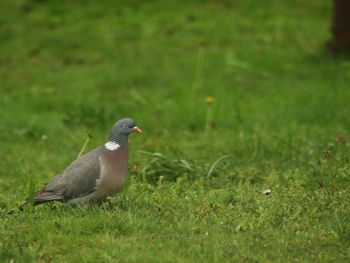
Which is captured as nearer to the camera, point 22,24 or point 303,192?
point 303,192

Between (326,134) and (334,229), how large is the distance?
4160 mm

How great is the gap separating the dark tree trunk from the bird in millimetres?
7101

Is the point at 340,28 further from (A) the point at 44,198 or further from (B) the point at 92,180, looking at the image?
(A) the point at 44,198

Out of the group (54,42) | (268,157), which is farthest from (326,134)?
(54,42)

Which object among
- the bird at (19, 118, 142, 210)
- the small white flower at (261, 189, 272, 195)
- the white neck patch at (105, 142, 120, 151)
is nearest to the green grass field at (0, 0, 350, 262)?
the small white flower at (261, 189, 272, 195)

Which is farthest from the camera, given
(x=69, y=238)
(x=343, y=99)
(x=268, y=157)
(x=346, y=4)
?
(x=346, y=4)

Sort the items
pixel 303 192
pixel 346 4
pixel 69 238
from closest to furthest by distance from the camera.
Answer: pixel 69 238 → pixel 303 192 → pixel 346 4

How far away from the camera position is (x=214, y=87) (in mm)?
11836

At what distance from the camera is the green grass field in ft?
18.3

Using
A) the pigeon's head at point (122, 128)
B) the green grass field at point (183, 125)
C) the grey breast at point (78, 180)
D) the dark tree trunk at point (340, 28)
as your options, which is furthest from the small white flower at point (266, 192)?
the dark tree trunk at point (340, 28)

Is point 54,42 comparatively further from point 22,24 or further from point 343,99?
point 343,99

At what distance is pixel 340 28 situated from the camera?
504 inches

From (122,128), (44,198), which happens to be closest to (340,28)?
(122,128)

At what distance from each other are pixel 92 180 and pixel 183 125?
4.37 meters
